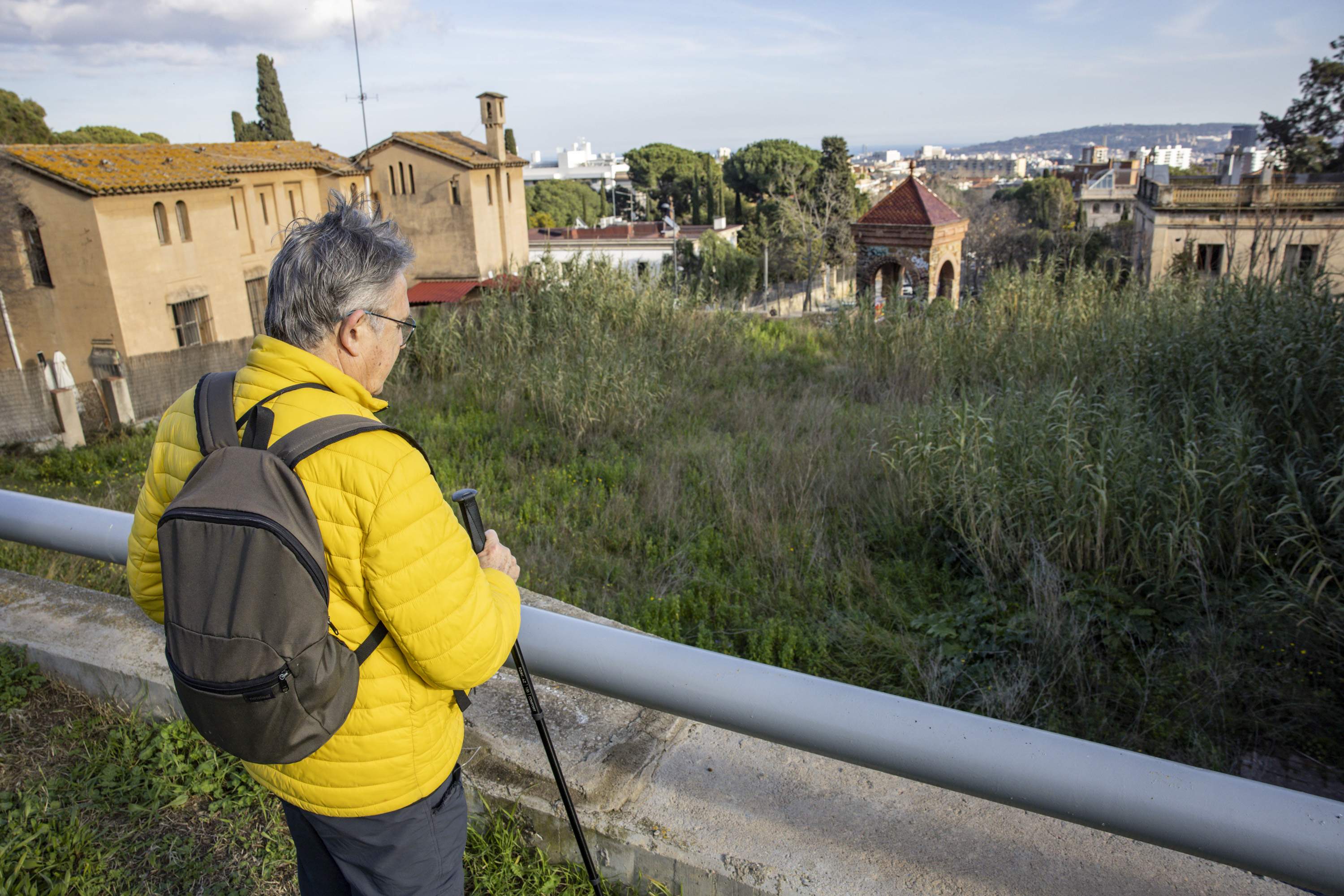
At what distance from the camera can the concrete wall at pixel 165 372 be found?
1094cm

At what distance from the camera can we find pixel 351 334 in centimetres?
134


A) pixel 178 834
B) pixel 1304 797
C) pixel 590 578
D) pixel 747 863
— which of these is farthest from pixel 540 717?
pixel 590 578

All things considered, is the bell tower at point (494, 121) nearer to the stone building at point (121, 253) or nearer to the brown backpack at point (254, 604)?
the stone building at point (121, 253)

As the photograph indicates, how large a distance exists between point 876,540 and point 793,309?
96.5 ft

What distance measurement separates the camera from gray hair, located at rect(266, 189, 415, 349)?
51.4 inches

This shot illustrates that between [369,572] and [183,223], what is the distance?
2001cm

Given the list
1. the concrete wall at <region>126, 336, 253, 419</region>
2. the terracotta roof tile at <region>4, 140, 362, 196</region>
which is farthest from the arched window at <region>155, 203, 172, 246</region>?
the concrete wall at <region>126, 336, 253, 419</region>

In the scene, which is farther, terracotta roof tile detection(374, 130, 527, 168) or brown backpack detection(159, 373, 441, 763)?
terracotta roof tile detection(374, 130, 527, 168)

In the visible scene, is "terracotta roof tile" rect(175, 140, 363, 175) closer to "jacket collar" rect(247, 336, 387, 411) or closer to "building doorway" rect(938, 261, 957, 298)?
"building doorway" rect(938, 261, 957, 298)

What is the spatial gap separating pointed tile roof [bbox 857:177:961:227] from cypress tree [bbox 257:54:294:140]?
76.8 ft

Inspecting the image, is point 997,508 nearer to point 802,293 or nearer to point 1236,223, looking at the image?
point 1236,223

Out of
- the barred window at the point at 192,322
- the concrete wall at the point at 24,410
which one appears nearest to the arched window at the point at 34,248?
the barred window at the point at 192,322

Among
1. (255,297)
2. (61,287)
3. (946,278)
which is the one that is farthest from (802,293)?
(61,287)

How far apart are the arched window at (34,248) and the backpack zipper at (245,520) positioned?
61.6 ft
